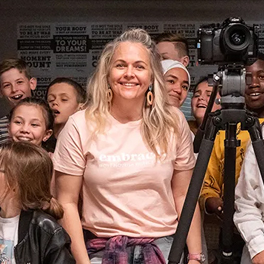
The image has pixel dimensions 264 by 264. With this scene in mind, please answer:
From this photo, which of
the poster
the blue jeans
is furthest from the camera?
the poster

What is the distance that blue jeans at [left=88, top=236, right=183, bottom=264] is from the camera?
200 cm

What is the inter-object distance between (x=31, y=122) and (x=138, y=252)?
0.77 metres

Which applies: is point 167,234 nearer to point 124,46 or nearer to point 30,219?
point 30,219

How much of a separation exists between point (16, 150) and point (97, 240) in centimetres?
40

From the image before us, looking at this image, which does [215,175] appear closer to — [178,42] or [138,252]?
[138,252]

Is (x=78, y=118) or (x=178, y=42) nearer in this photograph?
(x=78, y=118)

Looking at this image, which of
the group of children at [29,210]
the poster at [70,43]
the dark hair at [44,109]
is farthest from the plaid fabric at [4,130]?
the poster at [70,43]

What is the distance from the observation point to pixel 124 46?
2107 mm

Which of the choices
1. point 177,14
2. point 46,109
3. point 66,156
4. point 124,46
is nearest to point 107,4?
point 177,14

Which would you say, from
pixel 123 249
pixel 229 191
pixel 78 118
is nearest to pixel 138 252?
pixel 123 249

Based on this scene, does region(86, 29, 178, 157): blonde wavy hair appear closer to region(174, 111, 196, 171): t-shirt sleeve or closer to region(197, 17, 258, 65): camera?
region(174, 111, 196, 171): t-shirt sleeve

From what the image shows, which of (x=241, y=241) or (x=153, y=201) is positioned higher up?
(x=153, y=201)

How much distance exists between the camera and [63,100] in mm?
2779

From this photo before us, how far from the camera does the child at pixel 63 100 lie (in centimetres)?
275
